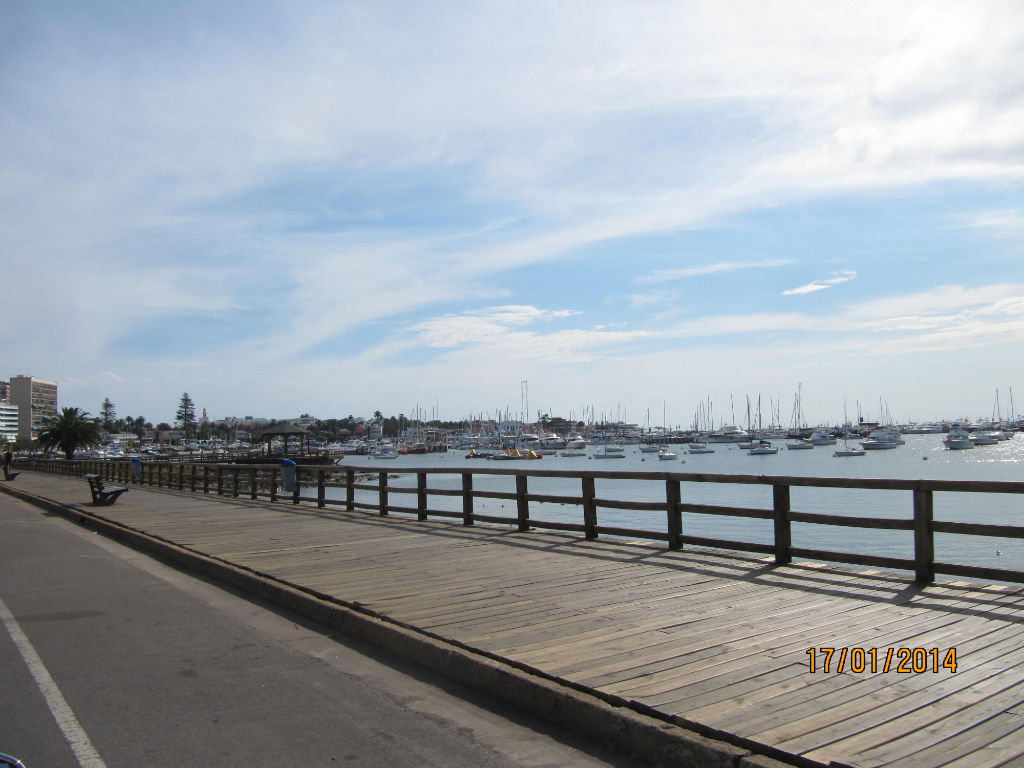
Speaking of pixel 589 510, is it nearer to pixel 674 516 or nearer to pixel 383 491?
pixel 674 516

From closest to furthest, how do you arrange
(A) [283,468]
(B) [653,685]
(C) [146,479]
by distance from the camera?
(B) [653,685] < (A) [283,468] < (C) [146,479]

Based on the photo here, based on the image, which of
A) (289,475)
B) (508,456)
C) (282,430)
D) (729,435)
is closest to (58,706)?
(289,475)

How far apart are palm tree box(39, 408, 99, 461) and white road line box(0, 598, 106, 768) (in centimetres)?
7177

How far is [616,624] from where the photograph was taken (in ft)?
21.3

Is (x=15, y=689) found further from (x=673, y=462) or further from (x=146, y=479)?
(x=673, y=462)

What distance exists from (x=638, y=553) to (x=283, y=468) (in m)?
13.3

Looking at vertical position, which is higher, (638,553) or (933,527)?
(933,527)

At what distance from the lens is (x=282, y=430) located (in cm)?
4722

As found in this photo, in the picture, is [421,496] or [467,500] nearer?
[467,500]

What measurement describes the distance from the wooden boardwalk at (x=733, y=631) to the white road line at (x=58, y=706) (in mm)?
2589

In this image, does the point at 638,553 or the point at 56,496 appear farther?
the point at 56,496

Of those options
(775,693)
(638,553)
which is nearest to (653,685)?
Answer: (775,693)
